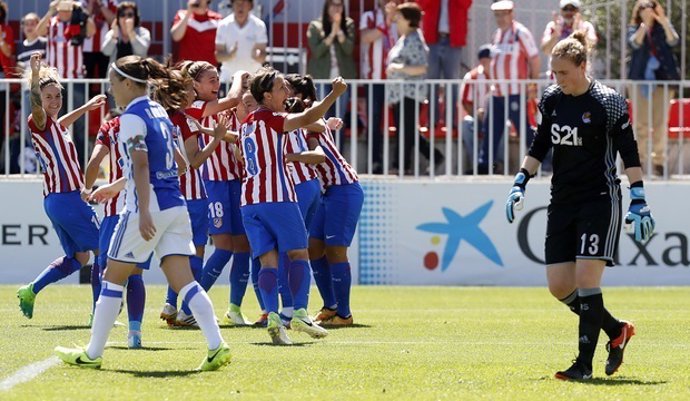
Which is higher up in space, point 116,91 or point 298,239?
point 116,91

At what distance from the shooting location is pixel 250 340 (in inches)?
452

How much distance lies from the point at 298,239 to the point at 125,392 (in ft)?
11.4

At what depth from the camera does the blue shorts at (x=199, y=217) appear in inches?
503

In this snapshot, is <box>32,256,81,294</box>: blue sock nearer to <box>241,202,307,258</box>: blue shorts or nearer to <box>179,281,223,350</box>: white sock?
<box>241,202,307,258</box>: blue shorts

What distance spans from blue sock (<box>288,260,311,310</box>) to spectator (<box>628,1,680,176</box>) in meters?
8.76

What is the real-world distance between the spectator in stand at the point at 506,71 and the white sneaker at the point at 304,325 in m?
8.11

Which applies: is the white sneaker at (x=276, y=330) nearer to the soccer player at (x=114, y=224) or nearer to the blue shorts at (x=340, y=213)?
Result: the soccer player at (x=114, y=224)

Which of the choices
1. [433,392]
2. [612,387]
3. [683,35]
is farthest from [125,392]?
[683,35]

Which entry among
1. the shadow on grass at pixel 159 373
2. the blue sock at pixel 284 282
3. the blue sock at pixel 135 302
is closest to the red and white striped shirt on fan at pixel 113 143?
the blue sock at pixel 135 302

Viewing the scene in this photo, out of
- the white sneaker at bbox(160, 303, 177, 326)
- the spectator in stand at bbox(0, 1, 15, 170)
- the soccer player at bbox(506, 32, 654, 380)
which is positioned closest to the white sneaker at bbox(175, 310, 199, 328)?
the white sneaker at bbox(160, 303, 177, 326)

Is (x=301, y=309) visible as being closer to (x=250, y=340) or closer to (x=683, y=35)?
(x=250, y=340)

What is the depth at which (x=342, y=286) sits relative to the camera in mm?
13164

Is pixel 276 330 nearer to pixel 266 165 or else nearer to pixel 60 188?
pixel 266 165

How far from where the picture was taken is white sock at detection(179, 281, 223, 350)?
9008 millimetres
